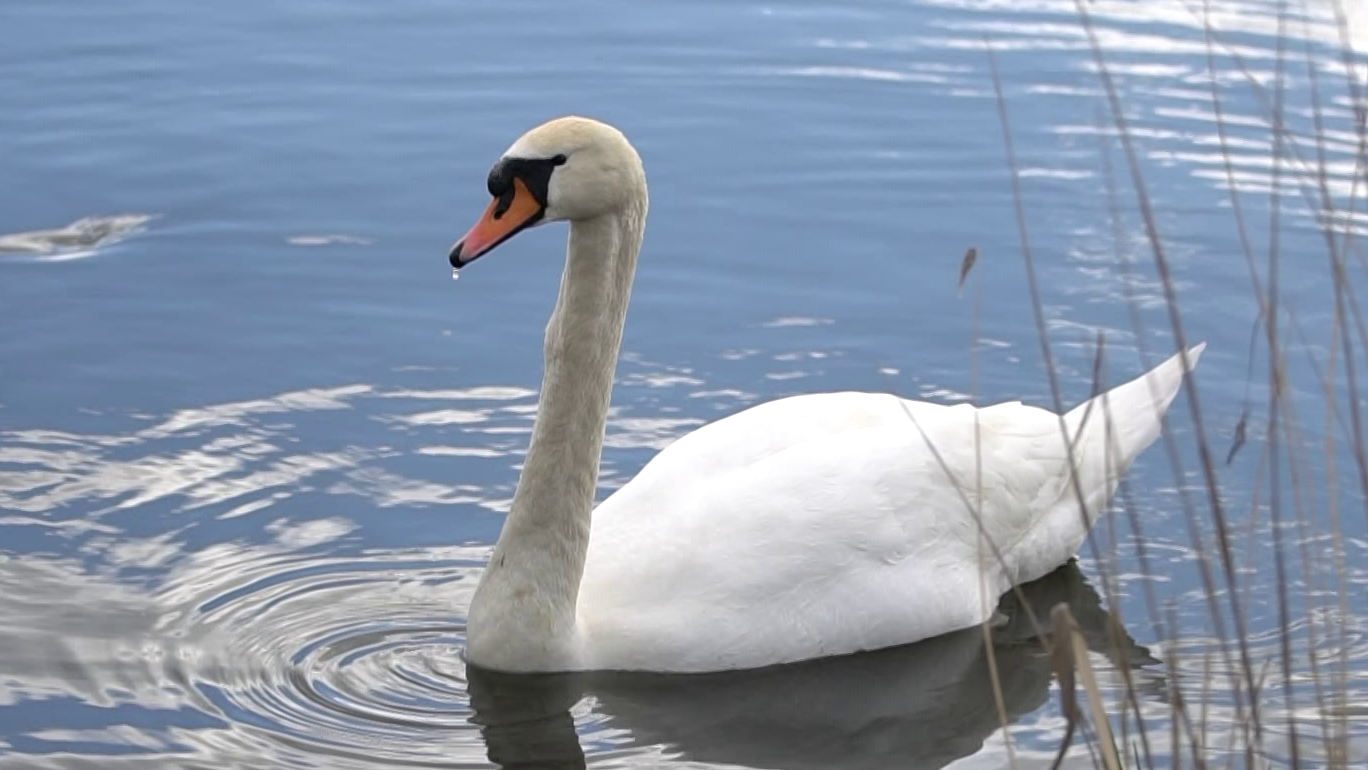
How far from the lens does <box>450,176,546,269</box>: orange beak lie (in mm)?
6059

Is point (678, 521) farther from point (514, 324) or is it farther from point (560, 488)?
point (514, 324)

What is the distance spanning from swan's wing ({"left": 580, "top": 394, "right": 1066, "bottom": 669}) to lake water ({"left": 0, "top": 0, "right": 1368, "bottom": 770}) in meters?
0.15

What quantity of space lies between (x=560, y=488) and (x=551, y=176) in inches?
36.5

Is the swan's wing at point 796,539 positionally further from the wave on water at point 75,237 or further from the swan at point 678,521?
the wave on water at point 75,237

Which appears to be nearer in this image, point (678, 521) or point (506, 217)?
point (506, 217)

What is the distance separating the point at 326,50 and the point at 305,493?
17.7 ft

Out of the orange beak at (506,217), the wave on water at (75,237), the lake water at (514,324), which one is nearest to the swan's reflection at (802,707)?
the lake water at (514,324)

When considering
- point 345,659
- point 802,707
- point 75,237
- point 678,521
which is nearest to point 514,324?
point 75,237

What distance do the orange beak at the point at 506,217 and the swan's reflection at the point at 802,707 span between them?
4.17 feet

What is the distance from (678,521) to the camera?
21.6ft

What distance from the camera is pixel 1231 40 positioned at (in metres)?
12.8

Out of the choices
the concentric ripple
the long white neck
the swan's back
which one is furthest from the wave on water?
the long white neck

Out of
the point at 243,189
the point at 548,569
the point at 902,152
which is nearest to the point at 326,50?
the point at 243,189

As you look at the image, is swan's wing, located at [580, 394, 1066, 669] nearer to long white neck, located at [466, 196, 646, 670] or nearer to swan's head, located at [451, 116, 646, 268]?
long white neck, located at [466, 196, 646, 670]
